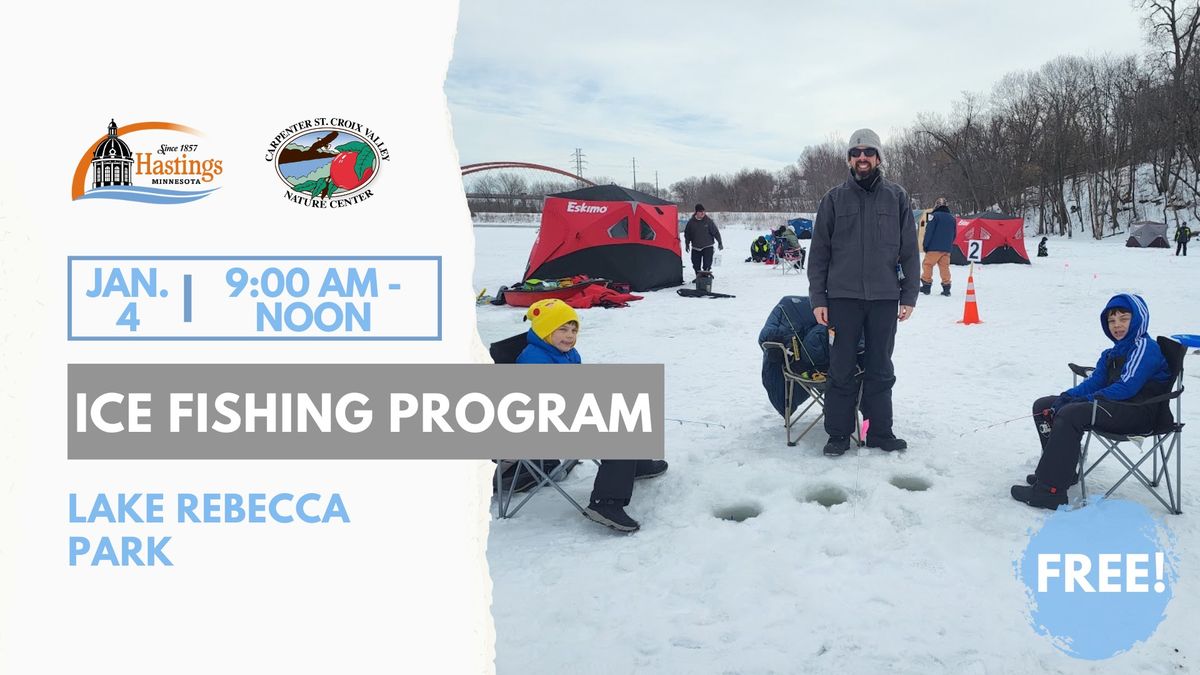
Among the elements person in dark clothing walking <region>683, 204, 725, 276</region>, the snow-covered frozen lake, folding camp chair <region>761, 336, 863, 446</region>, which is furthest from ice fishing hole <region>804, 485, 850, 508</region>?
person in dark clothing walking <region>683, 204, 725, 276</region>

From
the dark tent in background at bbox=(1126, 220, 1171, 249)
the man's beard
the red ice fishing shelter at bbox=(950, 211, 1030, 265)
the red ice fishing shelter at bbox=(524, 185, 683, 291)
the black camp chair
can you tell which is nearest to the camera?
the black camp chair

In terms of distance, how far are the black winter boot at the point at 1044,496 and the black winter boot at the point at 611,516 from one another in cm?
177

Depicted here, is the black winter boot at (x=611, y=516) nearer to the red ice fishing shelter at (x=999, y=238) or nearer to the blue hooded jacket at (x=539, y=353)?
the blue hooded jacket at (x=539, y=353)

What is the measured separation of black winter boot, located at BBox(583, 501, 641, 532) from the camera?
2.99 meters

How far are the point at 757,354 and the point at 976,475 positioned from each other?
331 centimetres

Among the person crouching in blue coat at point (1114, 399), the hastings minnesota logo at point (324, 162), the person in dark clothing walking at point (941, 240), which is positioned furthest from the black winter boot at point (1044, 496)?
the person in dark clothing walking at point (941, 240)

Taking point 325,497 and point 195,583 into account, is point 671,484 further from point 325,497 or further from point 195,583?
point 195,583

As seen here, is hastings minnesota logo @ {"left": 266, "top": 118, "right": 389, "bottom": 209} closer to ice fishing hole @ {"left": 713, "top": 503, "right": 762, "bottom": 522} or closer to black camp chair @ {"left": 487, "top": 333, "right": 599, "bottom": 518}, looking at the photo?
black camp chair @ {"left": 487, "top": 333, "right": 599, "bottom": 518}

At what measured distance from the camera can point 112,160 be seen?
207 centimetres

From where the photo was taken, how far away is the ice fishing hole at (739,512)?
10.4 feet

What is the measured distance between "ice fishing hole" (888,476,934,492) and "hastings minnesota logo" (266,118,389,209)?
9.31ft

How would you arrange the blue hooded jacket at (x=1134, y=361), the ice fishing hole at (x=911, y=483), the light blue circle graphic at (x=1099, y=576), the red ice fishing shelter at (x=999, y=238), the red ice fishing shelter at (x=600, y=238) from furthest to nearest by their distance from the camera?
the red ice fishing shelter at (x=999, y=238) → the red ice fishing shelter at (x=600, y=238) → the ice fishing hole at (x=911, y=483) → the blue hooded jacket at (x=1134, y=361) → the light blue circle graphic at (x=1099, y=576)

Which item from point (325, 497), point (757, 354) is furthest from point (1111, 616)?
point (757, 354)

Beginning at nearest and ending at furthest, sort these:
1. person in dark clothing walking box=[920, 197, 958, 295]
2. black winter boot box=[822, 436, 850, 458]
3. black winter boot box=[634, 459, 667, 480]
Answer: black winter boot box=[634, 459, 667, 480], black winter boot box=[822, 436, 850, 458], person in dark clothing walking box=[920, 197, 958, 295]
